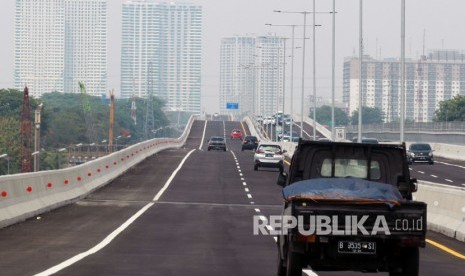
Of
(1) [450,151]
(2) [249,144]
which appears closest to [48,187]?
(1) [450,151]

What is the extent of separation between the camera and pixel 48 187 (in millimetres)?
34844

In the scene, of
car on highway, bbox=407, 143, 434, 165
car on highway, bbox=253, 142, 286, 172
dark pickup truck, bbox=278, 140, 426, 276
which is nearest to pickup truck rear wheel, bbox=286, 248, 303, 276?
dark pickup truck, bbox=278, 140, 426, 276

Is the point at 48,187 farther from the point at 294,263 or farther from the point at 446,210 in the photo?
the point at 294,263

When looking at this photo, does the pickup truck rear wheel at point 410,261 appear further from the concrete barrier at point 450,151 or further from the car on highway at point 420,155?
the concrete barrier at point 450,151

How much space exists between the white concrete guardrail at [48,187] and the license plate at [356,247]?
13564 millimetres

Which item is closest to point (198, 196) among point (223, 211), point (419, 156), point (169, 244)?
point (223, 211)

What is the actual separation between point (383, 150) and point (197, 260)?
3.60 metres

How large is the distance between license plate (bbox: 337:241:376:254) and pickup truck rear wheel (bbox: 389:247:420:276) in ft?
1.45

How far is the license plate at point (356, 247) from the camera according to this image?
15.0 metres

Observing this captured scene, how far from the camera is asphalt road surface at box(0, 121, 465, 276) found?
18250mm

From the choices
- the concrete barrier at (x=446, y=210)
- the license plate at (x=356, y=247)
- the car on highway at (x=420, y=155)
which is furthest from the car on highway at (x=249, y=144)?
the license plate at (x=356, y=247)

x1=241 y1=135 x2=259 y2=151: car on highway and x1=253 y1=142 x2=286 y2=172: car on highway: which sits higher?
x1=253 y1=142 x2=286 y2=172: car on highway

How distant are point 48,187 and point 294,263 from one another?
67.0ft

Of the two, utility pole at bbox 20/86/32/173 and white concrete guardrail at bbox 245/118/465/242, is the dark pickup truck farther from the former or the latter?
utility pole at bbox 20/86/32/173
